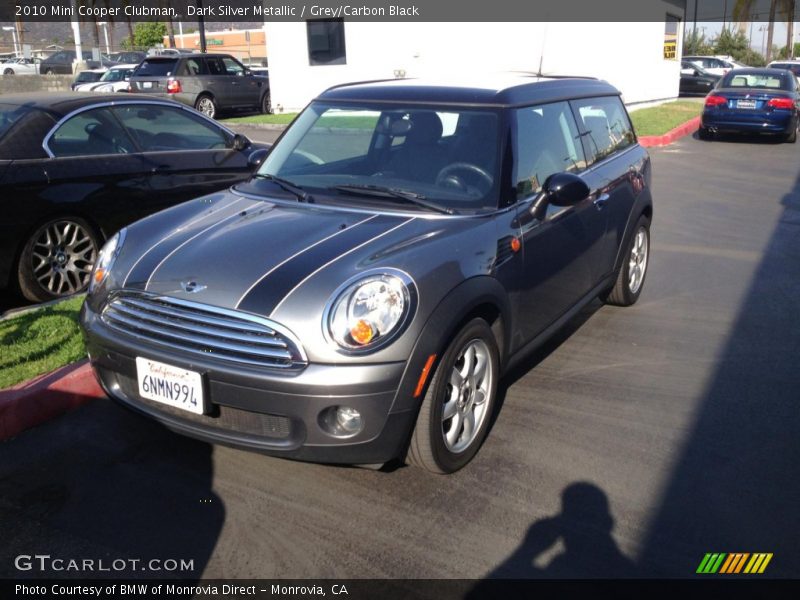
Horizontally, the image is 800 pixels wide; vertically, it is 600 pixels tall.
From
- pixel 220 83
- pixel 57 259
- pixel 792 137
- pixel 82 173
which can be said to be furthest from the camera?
pixel 220 83

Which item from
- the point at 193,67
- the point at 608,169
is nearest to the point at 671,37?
the point at 193,67

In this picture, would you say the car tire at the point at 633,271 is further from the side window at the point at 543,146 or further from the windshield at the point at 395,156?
the windshield at the point at 395,156

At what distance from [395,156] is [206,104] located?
1722 cm

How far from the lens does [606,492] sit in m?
3.65

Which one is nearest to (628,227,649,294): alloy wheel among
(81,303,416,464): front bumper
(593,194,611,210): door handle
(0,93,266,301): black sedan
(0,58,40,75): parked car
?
(593,194,611,210): door handle

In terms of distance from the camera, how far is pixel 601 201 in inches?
203

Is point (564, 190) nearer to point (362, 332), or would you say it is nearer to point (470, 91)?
point (470, 91)

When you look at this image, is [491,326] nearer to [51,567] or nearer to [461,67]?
[51,567]

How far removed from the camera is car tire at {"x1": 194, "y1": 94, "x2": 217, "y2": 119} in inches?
793

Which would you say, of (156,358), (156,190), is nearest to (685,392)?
(156,358)

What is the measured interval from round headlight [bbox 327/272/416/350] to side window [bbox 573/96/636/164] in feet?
7.79

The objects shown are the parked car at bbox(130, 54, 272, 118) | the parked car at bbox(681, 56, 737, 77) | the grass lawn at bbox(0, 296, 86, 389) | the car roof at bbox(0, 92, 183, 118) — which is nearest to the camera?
the grass lawn at bbox(0, 296, 86, 389)

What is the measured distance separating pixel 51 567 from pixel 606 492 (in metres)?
2.33

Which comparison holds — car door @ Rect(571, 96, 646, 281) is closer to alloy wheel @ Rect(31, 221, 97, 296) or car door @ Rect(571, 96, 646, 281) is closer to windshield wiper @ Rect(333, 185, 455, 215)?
windshield wiper @ Rect(333, 185, 455, 215)
